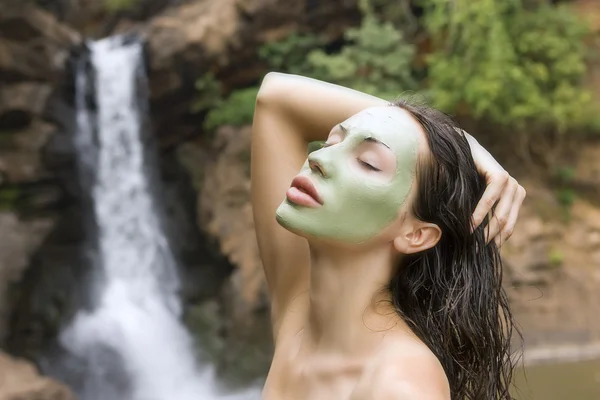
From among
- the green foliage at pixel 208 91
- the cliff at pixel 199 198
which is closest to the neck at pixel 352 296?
the cliff at pixel 199 198

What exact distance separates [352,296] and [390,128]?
0.28 meters

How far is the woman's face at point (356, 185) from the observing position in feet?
3.60

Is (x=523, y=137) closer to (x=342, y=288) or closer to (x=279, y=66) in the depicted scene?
(x=279, y=66)

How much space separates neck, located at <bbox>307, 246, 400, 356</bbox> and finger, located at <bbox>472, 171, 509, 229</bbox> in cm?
15

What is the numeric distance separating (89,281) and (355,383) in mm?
8135

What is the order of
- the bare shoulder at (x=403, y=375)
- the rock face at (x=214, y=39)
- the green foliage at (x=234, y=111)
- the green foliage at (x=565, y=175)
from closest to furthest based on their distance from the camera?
1. the bare shoulder at (x=403, y=375)
2. the green foliage at (x=234, y=111)
3. the green foliage at (x=565, y=175)
4. the rock face at (x=214, y=39)

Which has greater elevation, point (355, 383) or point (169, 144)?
point (355, 383)

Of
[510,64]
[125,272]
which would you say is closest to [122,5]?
[125,272]

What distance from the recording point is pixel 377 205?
1.10 m

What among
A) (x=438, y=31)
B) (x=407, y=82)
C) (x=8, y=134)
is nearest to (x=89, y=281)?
(x=8, y=134)

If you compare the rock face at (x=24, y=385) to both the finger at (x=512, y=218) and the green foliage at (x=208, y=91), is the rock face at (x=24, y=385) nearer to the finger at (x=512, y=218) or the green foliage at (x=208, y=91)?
the green foliage at (x=208, y=91)

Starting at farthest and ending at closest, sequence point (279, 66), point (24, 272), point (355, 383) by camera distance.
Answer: point (279, 66) < point (24, 272) < point (355, 383)

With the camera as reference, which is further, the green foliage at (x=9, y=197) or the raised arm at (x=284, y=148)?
the green foliage at (x=9, y=197)

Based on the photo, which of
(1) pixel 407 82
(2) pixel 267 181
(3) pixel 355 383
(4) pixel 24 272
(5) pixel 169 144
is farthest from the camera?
(5) pixel 169 144
